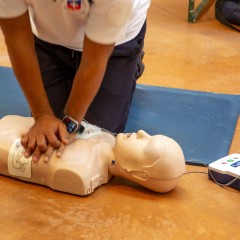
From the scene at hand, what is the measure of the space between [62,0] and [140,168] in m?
0.51

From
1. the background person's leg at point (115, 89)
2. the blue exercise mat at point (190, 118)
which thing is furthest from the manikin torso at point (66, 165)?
the blue exercise mat at point (190, 118)

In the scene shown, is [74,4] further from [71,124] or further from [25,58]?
[71,124]

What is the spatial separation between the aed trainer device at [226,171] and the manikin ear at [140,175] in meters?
0.22

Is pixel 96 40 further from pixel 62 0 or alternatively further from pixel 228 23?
pixel 228 23

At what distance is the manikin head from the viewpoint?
1326 mm

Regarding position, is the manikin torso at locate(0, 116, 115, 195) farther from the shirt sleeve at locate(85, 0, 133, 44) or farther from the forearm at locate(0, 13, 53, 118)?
the shirt sleeve at locate(85, 0, 133, 44)

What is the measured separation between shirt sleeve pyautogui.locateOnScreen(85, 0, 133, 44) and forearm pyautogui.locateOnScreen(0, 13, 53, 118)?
21 cm

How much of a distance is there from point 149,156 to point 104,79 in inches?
A: 18.8

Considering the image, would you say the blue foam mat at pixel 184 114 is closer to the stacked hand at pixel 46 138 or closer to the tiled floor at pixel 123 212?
the tiled floor at pixel 123 212

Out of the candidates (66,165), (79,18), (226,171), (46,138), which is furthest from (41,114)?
(226,171)

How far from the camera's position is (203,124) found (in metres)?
1.83

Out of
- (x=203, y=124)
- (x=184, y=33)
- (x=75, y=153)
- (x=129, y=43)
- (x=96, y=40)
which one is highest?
(x=96, y=40)

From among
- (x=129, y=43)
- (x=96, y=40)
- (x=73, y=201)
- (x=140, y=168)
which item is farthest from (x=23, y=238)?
(x=129, y=43)

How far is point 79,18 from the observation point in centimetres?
146
